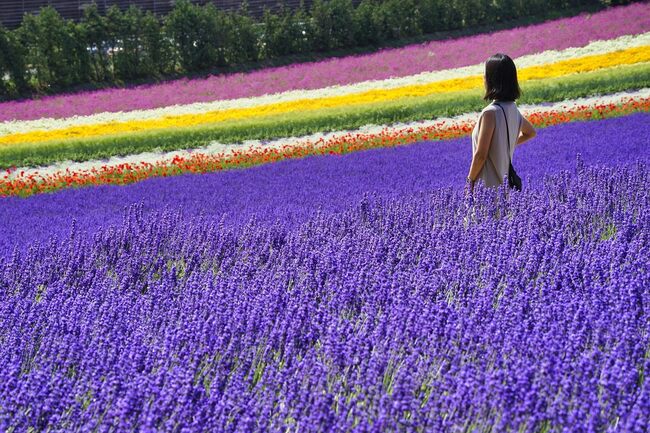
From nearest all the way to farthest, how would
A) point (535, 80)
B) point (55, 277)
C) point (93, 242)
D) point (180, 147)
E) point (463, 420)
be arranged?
1. point (463, 420)
2. point (55, 277)
3. point (93, 242)
4. point (180, 147)
5. point (535, 80)

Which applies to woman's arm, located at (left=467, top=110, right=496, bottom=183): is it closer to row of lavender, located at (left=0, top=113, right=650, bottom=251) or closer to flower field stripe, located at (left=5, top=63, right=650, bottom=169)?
row of lavender, located at (left=0, top=113, right=650, bottom=251)

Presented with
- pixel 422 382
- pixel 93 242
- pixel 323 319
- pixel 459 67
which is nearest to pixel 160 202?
pixel 93 242

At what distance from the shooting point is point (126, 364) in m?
3.47

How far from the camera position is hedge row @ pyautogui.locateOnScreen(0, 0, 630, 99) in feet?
80.9

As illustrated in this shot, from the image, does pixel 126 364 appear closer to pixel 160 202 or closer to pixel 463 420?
pixel 463 420

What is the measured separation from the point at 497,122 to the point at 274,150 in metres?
8.30

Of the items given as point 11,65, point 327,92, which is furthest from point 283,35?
point 11,65

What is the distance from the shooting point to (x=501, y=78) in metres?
5.76

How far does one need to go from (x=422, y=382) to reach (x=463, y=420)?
1.52 ft

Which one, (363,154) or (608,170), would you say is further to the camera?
(363,154)

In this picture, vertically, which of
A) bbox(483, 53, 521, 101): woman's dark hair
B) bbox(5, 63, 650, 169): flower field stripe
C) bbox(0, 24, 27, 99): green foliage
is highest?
bbox(0, 24, 27, 99): green foliage

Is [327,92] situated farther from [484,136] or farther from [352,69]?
[484,136]

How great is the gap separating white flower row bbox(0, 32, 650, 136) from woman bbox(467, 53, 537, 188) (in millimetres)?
16224

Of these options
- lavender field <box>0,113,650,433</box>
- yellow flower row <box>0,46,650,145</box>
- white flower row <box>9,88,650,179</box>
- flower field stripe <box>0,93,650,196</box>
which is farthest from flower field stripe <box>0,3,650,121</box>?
lavender field <box>0,113,650,433</box>
